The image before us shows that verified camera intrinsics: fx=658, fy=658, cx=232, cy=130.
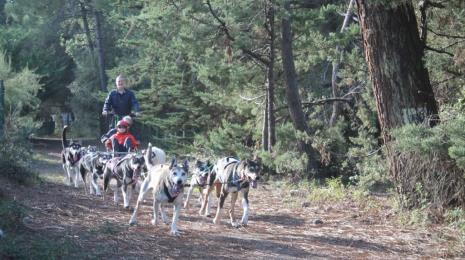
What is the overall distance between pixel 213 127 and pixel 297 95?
6.69m

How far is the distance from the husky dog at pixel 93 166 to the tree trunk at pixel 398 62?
17.2 feet

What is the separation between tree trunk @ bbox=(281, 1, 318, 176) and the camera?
16.2 metres

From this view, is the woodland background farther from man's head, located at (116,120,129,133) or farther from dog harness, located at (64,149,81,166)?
man's head, located at (116,120,129,133)

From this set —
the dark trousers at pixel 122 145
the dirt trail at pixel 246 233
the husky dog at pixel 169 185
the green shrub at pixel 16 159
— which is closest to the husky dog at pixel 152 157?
the husky dog at pixel 169 185

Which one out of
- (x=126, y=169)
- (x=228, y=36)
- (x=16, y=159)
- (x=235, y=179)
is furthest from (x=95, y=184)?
(x=228, y=36)

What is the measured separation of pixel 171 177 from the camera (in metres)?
9.14

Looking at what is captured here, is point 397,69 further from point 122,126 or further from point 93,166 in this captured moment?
point 93,166

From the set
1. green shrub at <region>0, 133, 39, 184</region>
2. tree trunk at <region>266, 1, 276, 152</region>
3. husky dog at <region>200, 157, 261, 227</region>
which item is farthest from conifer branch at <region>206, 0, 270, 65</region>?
husky dog at <region>200, 157, 261, 227</region>

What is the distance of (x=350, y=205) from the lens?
12.4 m

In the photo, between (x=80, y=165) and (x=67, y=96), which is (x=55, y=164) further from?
(x=67, y=96)

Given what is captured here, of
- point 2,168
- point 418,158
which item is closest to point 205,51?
point 2,168

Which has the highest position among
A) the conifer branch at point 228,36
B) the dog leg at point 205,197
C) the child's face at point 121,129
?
the conifer branch at point 228,36

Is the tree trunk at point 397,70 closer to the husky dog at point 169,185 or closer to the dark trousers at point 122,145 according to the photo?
the husky dog at point 169,185

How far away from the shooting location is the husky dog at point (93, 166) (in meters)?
12.8
